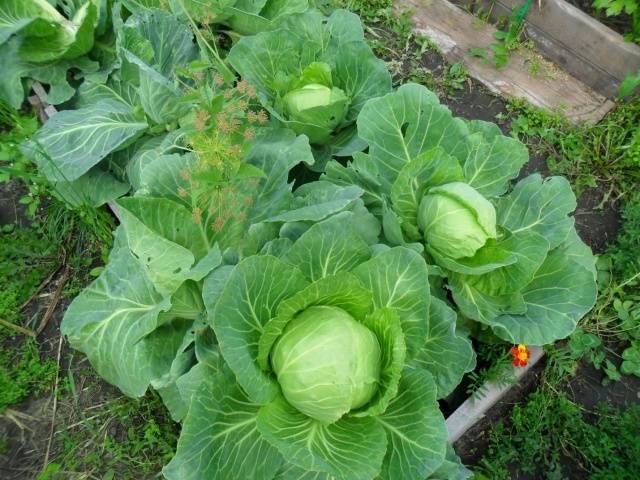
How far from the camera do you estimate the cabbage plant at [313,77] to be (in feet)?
8.11

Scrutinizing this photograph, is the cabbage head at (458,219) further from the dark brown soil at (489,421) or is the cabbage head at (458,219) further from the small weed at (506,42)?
the small weed at (506,42)

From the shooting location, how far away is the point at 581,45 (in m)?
3.55

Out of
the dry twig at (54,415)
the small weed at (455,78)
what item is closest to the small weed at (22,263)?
the dry twig at (54,415)

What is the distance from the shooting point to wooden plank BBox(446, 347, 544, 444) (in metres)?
2.26

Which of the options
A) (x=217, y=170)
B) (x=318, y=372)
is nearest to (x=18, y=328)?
(x=217, y=170)

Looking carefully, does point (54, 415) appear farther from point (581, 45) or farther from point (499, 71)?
point (581, 45)

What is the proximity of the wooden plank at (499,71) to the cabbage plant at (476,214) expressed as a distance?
1365mm

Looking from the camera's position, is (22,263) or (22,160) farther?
(22,160)

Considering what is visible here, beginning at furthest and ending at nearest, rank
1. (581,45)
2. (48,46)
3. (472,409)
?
(581,45)
(48,46)
(472,409)

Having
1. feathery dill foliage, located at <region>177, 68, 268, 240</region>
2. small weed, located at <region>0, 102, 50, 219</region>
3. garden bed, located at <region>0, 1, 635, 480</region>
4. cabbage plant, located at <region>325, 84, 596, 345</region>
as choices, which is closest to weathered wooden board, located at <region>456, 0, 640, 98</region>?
cabbage plant, located at <region>325, 84, 596, 345</region>

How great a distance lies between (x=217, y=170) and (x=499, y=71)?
2.57m

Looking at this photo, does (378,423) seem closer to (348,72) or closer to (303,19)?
(348,72)

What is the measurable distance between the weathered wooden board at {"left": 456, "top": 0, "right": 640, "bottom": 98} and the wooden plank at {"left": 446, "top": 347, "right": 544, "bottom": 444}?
2.13 meters

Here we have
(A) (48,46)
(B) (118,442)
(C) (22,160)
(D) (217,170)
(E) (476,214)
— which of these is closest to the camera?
(D) (217,170)
